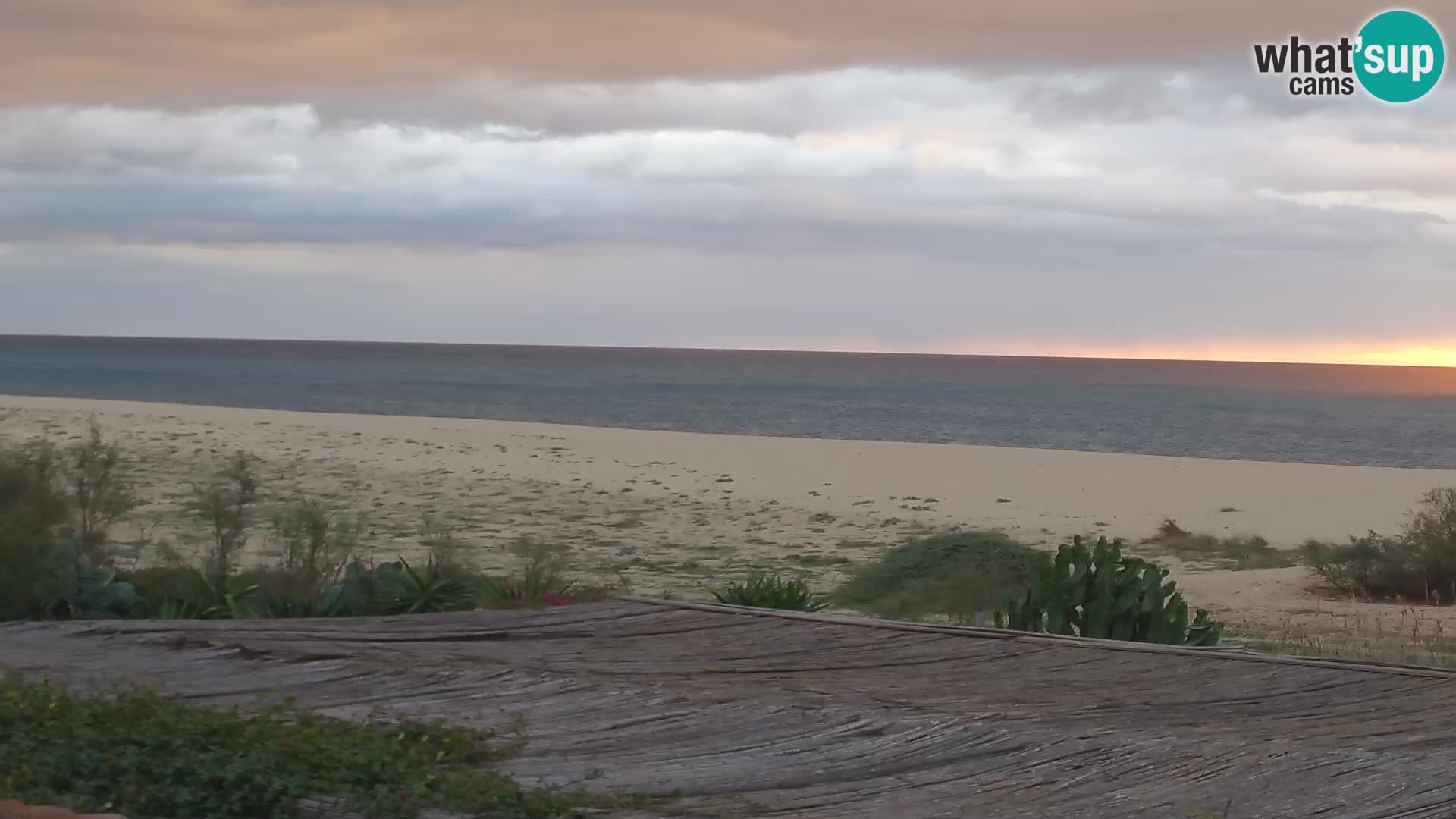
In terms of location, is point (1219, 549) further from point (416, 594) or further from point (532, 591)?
point (416, 594)

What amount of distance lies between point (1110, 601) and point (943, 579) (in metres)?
4.79

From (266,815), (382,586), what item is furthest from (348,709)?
(382,586)

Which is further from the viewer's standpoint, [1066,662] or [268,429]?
[268,429]

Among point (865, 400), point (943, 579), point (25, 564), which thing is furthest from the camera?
point (865, 400)

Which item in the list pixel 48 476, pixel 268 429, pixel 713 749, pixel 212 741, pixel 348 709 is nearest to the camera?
pixel 212 741

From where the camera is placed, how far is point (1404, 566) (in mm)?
16766

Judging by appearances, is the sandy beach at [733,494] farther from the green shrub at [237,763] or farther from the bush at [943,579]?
the green shrub at [237,763]

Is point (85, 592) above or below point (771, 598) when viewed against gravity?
above

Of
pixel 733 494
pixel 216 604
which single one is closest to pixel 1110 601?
pixel 216 604

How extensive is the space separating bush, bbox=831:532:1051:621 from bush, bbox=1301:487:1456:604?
153 inches

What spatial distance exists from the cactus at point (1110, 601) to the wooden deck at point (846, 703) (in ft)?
5.65

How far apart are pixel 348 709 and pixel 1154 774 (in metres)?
3.39

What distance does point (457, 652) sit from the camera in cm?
757

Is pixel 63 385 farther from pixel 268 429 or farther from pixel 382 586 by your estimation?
pixel 382 586
